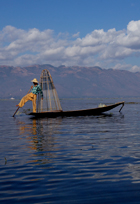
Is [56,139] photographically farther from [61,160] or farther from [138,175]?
[138,175]

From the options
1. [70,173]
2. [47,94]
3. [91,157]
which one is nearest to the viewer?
[70,173]

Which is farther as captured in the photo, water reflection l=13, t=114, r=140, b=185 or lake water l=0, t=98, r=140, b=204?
water reflection l=13, t=114, r=140, b=185

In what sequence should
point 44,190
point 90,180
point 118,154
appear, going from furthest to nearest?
1. point 118,154
2. point 90,180
3. point 44,190

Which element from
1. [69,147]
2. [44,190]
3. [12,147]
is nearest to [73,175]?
[44,190]

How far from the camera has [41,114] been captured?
30656mm

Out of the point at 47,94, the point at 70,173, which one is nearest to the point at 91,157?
the point at 70,173

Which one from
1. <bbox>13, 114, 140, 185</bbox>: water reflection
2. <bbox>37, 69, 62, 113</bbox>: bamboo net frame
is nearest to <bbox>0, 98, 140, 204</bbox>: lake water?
<bbox>13, 114, 140, 185</bbox>: water reflection

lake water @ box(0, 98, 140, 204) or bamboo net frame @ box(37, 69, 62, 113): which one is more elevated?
bamboo net frame @ box(37, 69, 62, 113)

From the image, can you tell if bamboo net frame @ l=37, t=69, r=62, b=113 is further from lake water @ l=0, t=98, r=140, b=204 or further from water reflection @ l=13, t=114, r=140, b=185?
lake water @ l=0, t=98, r=140, b=204

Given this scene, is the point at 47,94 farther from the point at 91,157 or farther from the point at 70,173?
the point at 70,173

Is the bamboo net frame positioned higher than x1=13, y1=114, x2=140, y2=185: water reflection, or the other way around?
the bamboo net frame

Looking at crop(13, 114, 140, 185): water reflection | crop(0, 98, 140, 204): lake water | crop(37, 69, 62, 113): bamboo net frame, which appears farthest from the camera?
crop(37, 69, 62, 113): bamboo net frame

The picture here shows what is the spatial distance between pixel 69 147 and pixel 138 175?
16.7 ft

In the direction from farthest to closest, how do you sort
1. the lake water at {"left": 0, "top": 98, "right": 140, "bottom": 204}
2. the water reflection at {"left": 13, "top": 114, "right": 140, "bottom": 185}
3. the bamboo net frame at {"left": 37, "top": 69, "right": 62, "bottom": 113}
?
1. the bamboo net frame at {"left": 37, "top": 69, "right": 62, "bottom": 113}
2. the water reflection at {"left": 13, "top": 114, "right": 140, "bottom": 185}
3. the lake water at {"left": 0, "top": 98, "right": 140, "bottom": 204}
